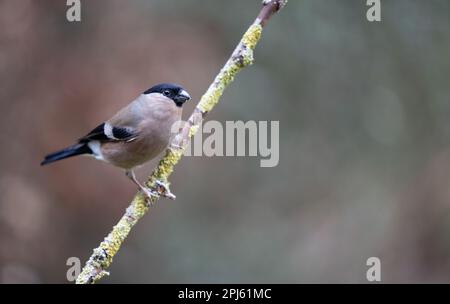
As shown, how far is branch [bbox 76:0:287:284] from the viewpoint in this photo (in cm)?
339

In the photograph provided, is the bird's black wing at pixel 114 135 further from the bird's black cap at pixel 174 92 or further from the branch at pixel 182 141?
the branch at pixel 182 141

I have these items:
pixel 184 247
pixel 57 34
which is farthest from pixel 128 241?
pixel 57 34

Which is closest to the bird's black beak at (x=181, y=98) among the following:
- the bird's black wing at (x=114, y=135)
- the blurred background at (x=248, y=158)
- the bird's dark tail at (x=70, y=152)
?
the bird's black wing at (x=114, y=135)

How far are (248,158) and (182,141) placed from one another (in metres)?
4.55

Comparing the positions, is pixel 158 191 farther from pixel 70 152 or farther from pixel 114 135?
Answer: pixel 70 152

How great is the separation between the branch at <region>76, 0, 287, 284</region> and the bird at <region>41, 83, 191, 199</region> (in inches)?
23.5

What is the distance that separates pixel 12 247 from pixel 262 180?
3.63 metres

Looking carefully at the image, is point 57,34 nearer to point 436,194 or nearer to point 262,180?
point 262,180

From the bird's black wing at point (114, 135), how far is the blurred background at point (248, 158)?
1.53m

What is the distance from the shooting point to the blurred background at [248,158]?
6855 mm

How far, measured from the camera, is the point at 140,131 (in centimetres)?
490

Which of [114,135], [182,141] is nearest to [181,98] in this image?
[114,135]

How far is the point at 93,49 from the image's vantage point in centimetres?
716

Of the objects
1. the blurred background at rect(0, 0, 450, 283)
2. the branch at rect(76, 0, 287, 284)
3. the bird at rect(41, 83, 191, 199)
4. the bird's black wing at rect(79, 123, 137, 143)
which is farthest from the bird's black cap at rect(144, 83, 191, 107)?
the blurred background at rect(0, 0, 450, 283)
